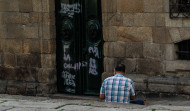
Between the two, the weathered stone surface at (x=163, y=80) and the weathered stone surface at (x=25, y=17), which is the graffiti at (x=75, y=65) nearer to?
the weathered stone surface at (x=25, y=17)

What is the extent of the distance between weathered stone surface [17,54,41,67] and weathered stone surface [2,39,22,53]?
6.4 inches

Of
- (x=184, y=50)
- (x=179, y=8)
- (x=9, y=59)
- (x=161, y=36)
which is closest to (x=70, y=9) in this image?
(x=9, y=59)

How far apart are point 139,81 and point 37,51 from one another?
8.87 ft

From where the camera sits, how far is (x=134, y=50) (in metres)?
10.7

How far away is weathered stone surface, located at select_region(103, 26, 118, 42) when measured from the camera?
10896mm

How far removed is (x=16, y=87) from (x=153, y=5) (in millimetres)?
3930

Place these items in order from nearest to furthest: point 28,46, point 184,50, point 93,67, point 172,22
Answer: point 172,22 → point 184,50 → point 93,67 → point 28,46

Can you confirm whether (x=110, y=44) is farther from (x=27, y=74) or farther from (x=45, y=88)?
(x=27, y=74)

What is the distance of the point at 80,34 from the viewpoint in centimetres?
1168

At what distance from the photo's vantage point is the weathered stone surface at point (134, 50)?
10.7 m

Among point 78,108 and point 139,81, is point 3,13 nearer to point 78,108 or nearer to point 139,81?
point 139,81

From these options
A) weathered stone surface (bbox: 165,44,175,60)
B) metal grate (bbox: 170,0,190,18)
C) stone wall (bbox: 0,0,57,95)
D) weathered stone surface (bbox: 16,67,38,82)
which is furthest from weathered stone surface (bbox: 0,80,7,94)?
metal grate (bbox: 170,0,190,18)

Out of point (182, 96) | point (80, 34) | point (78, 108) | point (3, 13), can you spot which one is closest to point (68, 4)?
point (80, 34)

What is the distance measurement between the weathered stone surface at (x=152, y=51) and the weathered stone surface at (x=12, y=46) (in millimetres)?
3181
